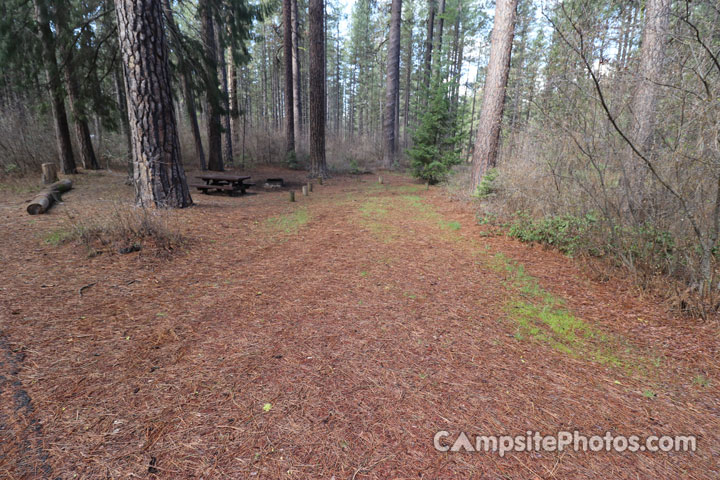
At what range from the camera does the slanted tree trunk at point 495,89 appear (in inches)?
282

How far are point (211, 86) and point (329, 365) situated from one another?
32.6 feet

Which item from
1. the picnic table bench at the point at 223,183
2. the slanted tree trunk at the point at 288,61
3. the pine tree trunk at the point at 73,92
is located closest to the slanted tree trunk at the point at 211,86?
the picnic table bench at the point at 223,183

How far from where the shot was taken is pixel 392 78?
1560 centimetres

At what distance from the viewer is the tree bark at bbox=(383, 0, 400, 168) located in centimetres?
1480

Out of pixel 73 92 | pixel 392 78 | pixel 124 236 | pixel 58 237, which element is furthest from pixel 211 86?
pixel 392 78

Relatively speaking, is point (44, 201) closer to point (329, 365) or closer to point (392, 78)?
point (329, 365)

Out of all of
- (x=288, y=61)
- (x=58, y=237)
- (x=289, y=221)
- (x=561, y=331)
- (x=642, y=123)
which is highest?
(x=288, y=61)

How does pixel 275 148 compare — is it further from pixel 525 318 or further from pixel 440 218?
pixel 525 318

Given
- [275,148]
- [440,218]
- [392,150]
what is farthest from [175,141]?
[392,150]

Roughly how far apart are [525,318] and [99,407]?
3464mm

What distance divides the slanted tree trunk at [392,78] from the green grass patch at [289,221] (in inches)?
417

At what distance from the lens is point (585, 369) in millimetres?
2461

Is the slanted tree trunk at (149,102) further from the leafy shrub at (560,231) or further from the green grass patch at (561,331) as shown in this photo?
the leafy shrub at (560,231)

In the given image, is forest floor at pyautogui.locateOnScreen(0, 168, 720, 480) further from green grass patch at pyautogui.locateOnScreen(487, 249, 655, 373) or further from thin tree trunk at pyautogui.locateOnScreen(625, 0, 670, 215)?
thin tree trunk at pyautogui.locateOnScreen(625, 0, 670, 215)
